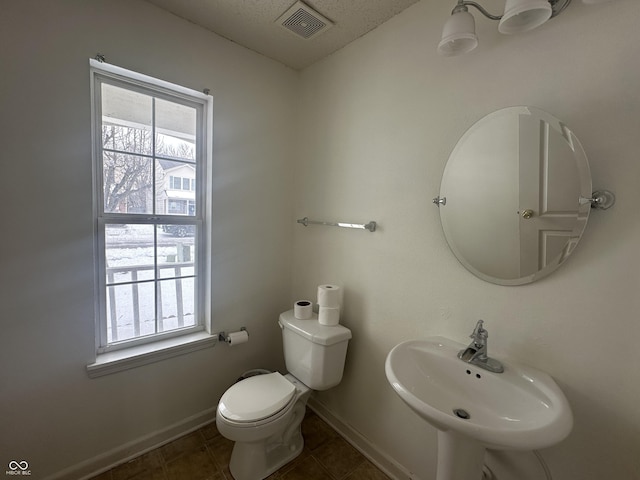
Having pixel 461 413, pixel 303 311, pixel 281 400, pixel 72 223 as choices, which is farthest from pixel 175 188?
pixel 461 413

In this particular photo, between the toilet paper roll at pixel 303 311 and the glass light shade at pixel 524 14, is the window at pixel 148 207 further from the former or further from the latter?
the glass light shade at pixel 524 14

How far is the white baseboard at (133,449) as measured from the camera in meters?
1.36

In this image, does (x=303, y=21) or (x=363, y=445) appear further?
(x=363, y=445)

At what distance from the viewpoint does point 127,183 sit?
1.49 m

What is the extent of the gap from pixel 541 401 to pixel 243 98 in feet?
6.85

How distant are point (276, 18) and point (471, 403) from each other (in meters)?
2.05

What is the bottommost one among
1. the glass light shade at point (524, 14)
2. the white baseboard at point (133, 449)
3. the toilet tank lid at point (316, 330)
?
the white baseboard at point (133, 449)

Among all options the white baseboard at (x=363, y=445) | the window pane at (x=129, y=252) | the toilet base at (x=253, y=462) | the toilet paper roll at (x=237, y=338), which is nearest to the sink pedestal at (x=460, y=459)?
the white baseboard at (x=363, y=445)

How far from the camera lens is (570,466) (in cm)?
95

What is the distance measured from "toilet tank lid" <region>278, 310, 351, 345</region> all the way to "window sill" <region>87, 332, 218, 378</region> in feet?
1.69

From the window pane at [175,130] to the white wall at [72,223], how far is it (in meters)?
0.17

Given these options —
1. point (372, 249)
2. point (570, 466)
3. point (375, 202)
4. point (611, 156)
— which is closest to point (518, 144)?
point (611, 156)

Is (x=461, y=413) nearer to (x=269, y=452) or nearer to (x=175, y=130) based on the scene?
(x=269, y=452)

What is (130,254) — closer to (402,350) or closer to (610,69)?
(402,350)
